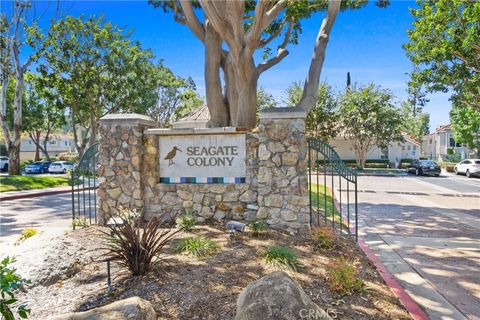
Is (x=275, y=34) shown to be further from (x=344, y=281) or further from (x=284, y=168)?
(x=344, y=281)

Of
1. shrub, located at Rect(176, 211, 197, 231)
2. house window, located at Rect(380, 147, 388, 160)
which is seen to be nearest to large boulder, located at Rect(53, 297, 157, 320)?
shrub, located at Rect(176, 211, 197, 231)

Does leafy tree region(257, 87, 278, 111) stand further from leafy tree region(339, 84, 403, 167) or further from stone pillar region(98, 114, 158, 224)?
stone pillar region(98, 114, 158, 224)

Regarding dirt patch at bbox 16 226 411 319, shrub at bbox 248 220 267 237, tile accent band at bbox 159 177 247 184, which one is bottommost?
dirt patch at bbox 16 226 411 319

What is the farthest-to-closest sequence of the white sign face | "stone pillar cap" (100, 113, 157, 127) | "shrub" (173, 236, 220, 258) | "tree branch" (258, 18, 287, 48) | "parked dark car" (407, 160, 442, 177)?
"parked dark car" (407, 160, 442, 177), "tree branch" (258, 18, 287, 48), "stone pillar cap" (100, 113, 157, 127), the white sign face, "shrub" (173, 236, 220, 258)

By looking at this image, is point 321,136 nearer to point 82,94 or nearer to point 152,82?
point 152,82

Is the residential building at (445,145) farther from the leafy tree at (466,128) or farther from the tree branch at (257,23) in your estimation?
the tree branch at (257,23)

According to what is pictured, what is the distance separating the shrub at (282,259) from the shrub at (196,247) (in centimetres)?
86

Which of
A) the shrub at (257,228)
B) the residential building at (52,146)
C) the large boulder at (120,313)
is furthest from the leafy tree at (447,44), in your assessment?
the residential building at (52,146)

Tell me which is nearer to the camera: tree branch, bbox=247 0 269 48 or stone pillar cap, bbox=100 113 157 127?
stone pillar cap, bbox=100 113 157 127

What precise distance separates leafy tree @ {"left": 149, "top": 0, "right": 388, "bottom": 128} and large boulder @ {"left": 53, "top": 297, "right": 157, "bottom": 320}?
5746 millimetres

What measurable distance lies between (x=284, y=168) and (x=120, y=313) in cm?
404

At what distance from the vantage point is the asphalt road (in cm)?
409

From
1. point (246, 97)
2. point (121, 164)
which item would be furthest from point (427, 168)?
point (121, 164)

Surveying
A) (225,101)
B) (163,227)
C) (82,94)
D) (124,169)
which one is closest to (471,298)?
(163,227)
